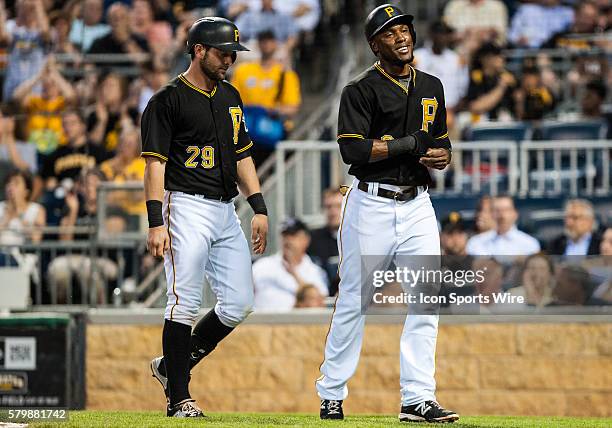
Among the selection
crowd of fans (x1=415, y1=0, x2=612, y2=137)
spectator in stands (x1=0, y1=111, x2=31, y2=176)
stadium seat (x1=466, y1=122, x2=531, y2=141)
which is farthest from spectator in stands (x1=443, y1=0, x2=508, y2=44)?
spectator in stands (x1=0, y1=111, x2=31, y2=176)

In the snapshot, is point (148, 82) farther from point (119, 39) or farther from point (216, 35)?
point (216, 35)

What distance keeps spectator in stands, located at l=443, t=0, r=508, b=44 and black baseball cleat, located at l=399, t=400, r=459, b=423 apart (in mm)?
6308

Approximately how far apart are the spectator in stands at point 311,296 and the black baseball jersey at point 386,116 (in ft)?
10.1

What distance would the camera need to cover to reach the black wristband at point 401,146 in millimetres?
6176

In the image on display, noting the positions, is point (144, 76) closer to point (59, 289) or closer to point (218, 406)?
point (59, 289)

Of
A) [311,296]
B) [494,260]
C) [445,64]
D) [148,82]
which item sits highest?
[445,64]

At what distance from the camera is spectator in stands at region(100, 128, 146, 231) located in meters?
9.41

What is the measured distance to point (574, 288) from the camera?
9016 mm

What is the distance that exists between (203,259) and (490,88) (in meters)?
5.81

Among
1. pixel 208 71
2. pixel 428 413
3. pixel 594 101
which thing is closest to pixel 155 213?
pixel 208 71

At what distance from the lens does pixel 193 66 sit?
6.41m

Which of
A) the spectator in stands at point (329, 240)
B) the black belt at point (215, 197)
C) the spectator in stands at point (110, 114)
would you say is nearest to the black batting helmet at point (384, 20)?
the black belt at point (215, 197)

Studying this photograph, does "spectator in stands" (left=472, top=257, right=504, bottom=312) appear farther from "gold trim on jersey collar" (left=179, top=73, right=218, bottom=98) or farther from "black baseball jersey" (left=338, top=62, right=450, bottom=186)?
"gold trim on jersey collar" (left=179, top=73, right=218, bottom=98)

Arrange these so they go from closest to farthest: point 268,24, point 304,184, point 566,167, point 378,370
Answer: point 378,370 → point 304,184 → point 566,167 → point 268,24
